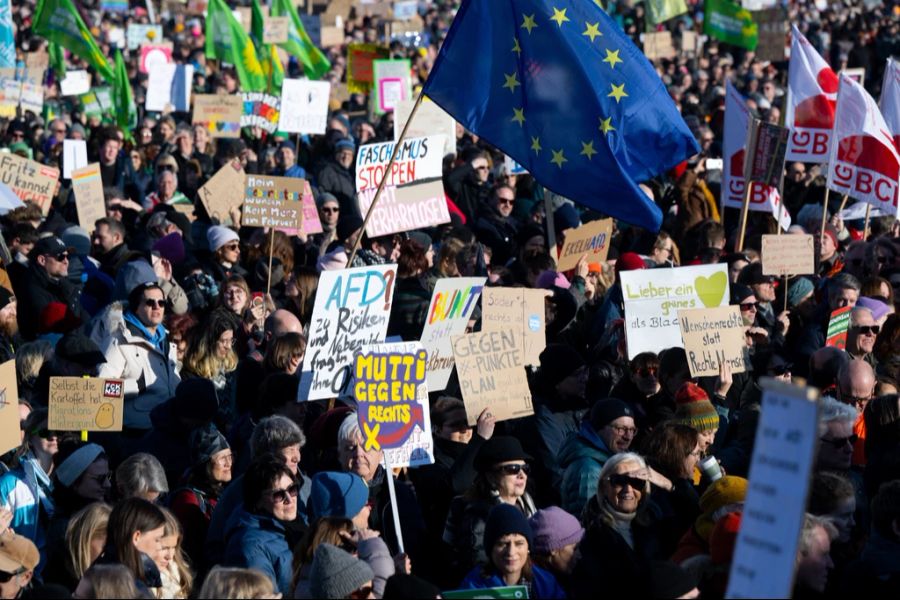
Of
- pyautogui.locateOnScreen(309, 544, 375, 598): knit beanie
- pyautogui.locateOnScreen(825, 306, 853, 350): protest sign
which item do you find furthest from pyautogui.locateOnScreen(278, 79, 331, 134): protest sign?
pyautogui.locateOnScreen(309, 544, 375, 598): knit beanie

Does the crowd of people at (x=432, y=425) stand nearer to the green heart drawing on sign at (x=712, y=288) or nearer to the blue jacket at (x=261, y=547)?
the blue jacket at (x=261, y=547)

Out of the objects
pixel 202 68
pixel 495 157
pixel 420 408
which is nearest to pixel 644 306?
pixel 420 408

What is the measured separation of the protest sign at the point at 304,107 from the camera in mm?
17562

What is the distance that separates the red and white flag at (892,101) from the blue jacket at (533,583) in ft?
27.4

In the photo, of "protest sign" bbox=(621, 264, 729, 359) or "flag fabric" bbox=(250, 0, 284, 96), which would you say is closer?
"protest sign" bbox=(621, 264, 729, 359)

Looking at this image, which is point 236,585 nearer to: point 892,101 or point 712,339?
point 712,339

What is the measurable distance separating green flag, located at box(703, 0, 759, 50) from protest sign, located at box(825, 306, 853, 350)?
1637 centimetres

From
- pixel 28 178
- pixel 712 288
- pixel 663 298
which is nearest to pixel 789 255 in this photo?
pixel 712 288

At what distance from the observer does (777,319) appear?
10375mm

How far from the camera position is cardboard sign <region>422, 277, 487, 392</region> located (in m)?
8.09

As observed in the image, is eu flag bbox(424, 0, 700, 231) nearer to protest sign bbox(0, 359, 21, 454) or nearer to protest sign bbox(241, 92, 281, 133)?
protest sign bbox(0, 359, 21, 454)

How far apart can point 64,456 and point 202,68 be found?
21290mm

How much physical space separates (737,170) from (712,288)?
375 centimetres

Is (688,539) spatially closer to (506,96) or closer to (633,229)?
(506,96)
